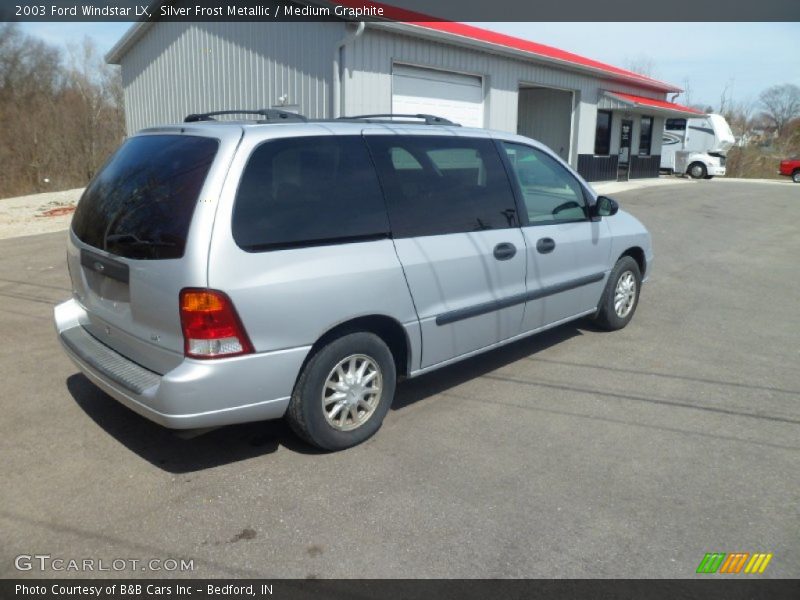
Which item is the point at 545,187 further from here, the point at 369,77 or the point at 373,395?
the point at 369,77

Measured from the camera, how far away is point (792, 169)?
32844 mm

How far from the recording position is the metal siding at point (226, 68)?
41.7 ft

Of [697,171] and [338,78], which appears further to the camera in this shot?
[697,171]

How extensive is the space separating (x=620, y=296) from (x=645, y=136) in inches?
903

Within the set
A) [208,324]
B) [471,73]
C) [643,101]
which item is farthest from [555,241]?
[643,101]

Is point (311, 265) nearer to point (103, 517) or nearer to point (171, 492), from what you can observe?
point (171, 492)

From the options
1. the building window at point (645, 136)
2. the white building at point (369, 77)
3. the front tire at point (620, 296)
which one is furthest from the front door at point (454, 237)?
the building window at point (645, 136)

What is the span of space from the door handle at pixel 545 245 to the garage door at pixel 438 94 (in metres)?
9.30

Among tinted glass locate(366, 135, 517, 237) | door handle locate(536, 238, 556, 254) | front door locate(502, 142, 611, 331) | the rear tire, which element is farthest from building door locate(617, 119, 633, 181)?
tinted glass locate(366, 135, 517, 237)

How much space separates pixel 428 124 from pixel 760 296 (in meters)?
5.47

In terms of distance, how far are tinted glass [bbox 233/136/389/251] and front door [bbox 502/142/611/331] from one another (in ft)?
4.83

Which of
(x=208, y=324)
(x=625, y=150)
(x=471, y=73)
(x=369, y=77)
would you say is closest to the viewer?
(x=208, y=324)

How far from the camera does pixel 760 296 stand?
25.6 ft

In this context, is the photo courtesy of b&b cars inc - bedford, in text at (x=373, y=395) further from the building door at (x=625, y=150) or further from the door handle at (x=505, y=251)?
the building door at (x=625, y=150)
